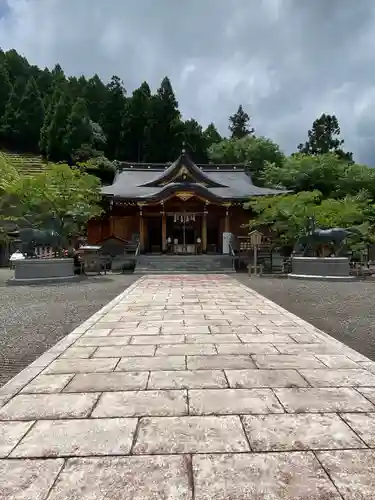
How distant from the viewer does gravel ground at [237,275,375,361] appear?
209 inches

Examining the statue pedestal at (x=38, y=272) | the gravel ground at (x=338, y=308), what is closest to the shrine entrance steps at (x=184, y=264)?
the statue pedestal at (x=38, y=272)

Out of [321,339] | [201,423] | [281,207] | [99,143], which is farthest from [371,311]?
[99,143]

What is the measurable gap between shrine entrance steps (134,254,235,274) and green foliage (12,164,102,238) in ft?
15.3

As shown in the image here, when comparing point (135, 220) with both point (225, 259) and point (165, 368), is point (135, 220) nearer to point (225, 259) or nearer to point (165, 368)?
point (225, 259)

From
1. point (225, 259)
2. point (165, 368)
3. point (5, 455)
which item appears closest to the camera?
point (5, 455)

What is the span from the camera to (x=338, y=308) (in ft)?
25.8

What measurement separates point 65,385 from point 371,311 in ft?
20.7

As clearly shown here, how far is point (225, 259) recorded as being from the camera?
20.9 m

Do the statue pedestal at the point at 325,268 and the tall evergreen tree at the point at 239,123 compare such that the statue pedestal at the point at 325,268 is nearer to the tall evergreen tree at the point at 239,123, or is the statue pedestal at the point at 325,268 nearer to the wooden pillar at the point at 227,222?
the wooden pillar at the point at 227,222

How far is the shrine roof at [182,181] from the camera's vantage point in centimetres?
2255

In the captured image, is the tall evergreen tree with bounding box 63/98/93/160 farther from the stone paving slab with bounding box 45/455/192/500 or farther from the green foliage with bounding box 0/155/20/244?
the stone paving slab with bounding box 45/455/192/500

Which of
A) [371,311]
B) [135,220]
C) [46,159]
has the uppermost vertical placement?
[46,159]

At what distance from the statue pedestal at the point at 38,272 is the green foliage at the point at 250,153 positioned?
30.0 meters

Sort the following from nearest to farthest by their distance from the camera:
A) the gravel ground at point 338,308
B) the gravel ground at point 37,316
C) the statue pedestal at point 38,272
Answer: the gravel ground at point 37,316, the gravel ground at point 338,308, the statue pedestal at point 38,272
